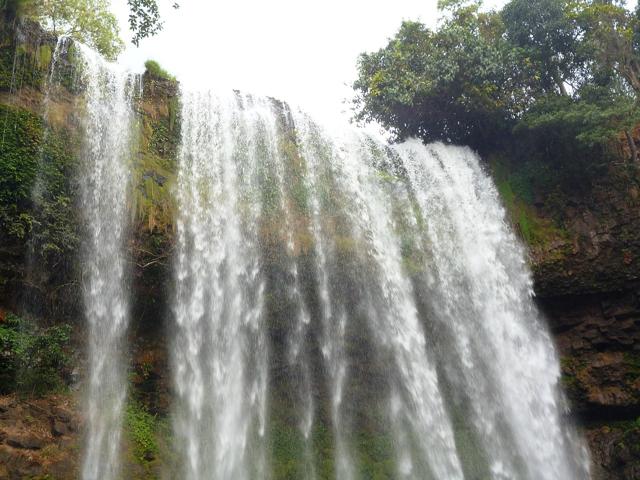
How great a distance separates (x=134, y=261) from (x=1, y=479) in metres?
3.86

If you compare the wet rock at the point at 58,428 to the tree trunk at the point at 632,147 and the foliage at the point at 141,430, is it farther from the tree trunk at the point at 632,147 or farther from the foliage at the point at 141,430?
the tree trunk at the point at 632,147

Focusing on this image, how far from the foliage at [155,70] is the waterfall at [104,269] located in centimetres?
143

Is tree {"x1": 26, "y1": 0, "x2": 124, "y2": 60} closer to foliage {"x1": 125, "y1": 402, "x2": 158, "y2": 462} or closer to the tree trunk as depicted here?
foliage {"x1": 125, "y1": 402, "x2": 158, "y2": 462}

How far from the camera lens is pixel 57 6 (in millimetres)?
15320

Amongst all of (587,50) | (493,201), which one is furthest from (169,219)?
(587,50)

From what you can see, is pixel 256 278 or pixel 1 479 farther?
pixel 256 278

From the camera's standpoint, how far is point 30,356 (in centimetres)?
770

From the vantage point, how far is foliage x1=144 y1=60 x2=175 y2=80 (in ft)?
37.0

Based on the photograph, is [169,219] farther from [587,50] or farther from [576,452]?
[587,50]

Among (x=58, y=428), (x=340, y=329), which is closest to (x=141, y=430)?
(x=58, y=428)

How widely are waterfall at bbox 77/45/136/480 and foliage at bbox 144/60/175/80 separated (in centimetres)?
143

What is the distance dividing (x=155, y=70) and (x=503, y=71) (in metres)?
9.44

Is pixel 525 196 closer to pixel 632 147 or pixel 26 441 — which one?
pixel 632 147

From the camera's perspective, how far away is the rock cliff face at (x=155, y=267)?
25.9 ft
